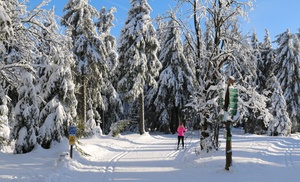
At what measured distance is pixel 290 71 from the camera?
117 ft

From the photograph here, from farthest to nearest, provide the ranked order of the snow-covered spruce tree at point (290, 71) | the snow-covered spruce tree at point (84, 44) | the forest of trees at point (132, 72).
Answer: the snow-covered spruce tree at point (290, 71) < the snow-covered spruce tree at point (84, 44) < the forest of trees at point (132, 72)

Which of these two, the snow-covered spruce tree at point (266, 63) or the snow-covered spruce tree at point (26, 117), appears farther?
the snow-covered spruce tree at point (266, 63)

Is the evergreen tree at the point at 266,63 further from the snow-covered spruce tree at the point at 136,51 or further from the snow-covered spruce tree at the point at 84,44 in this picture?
the snow-covered spruce tree at the point at 84,44

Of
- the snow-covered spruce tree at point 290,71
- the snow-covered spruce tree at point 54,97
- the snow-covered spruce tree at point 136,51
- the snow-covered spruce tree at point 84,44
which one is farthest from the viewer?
the snow-covered spruce tree at point 290,71

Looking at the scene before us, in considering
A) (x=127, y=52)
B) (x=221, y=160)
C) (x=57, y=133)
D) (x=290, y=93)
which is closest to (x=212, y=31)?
(x=221, y=160)

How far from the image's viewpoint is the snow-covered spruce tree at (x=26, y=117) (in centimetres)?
1364

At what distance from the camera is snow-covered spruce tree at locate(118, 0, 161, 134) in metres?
28.9

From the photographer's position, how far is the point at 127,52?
29.4 meters

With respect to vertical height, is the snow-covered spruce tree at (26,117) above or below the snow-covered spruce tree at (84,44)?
below

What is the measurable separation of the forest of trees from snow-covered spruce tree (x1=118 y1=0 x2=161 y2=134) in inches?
3.5

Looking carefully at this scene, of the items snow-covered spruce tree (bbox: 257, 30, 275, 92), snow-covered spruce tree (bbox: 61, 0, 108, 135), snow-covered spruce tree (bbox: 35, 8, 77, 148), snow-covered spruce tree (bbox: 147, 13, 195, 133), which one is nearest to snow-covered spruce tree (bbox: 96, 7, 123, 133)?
Result: snow-covered spruce tree (bbox: 147, 13, 195, 133)

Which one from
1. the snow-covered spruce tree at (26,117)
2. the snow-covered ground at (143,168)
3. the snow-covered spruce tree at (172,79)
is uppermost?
the snow-covered spruce tree at (172,79)

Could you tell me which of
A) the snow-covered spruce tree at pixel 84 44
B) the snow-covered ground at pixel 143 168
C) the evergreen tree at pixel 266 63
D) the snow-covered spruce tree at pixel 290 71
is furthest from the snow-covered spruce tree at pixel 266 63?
the snow-covered ground at pixel 143 168

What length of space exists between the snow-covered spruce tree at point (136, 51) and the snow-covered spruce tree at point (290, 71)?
15051 millimetres
